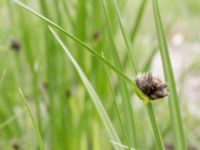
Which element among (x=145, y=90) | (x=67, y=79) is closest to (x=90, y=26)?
(x=67, y=79)

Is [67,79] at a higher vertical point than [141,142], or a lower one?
higher

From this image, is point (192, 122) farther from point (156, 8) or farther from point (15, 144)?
point (156, 8)

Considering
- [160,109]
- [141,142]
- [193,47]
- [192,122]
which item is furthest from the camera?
[193,47]

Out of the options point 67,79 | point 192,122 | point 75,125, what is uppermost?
point 67,79

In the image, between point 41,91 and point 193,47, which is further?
point 193,47

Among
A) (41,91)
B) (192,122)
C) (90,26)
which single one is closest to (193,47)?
(192,122)

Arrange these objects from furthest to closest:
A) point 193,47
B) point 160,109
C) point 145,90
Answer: point 193,47, point 160,109, point 145,90

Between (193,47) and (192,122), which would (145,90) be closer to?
(192,122)
